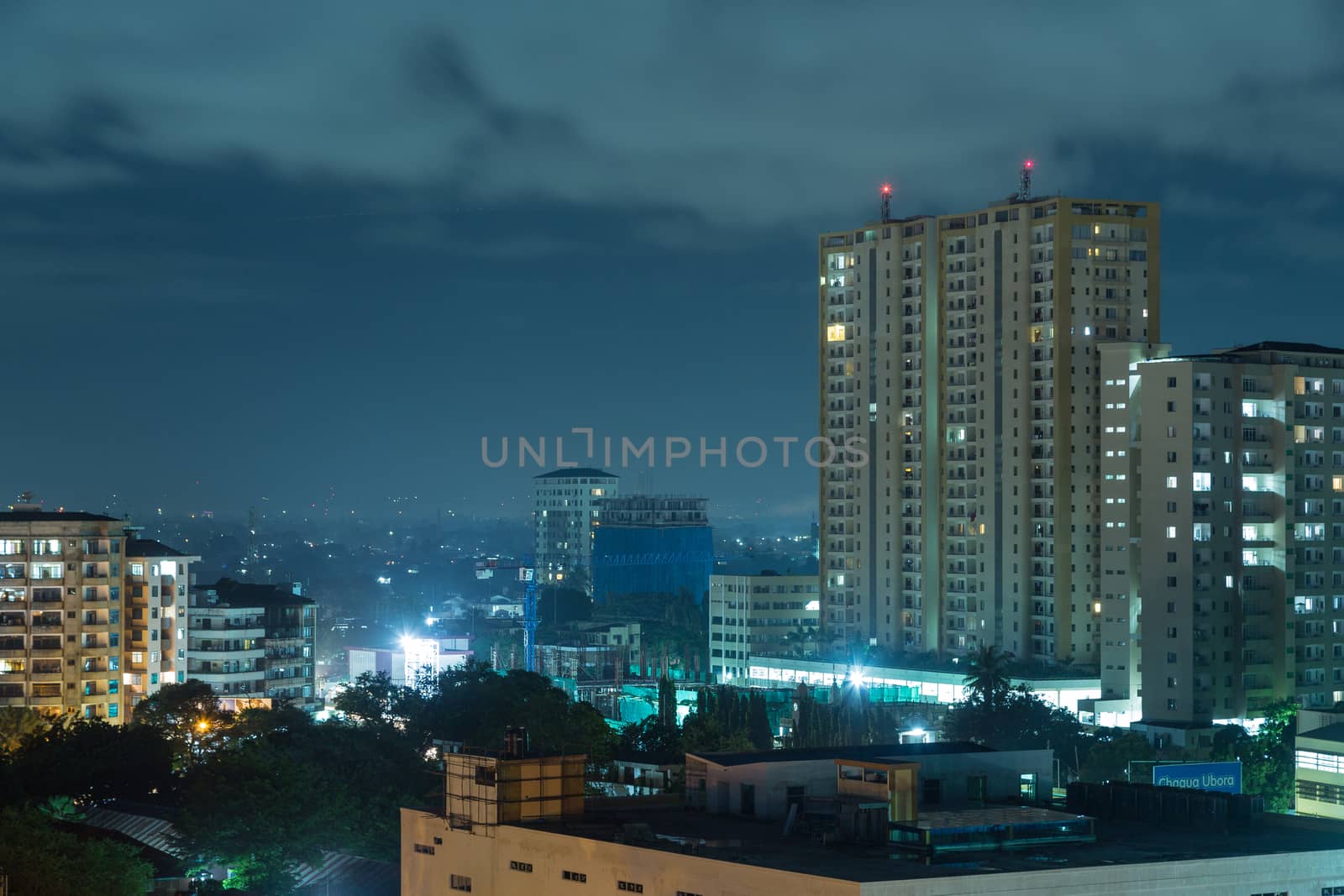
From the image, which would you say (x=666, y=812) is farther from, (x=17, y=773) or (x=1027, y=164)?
(x=1027, y=164)

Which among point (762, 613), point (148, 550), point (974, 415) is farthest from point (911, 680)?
point (148, 550)

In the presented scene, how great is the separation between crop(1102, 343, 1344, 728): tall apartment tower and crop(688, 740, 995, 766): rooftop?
46.0 metres

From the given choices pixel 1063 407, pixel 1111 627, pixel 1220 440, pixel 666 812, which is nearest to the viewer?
pixel 666 812

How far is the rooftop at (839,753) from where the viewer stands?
40906 mm

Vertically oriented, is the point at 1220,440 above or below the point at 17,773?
above

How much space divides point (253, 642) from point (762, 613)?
40.6 metres

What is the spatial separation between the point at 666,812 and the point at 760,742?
167 ft

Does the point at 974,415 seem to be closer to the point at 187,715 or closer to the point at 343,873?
the point at 187,715

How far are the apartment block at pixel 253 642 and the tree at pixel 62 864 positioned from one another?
50.4 meters

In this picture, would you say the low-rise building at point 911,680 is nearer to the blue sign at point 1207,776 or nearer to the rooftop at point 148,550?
the rooftop at point 148,550

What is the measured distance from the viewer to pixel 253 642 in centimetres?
10575

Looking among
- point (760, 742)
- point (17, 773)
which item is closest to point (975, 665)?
point (760, 742)

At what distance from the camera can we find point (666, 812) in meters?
40.4

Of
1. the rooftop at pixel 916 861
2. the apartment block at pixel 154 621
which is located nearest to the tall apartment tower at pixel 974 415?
the apartment block at pixel 154 621
